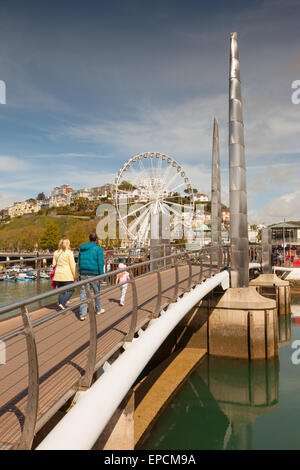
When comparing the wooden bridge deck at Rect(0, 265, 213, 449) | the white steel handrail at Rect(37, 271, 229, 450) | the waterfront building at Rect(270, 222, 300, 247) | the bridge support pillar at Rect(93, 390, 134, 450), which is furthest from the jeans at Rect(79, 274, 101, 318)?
the waterfront building at Rect(270, 222, 300, 247)

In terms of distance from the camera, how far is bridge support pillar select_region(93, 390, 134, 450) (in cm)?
501

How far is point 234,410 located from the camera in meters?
12.4

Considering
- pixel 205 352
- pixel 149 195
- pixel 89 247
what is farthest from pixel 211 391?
pixel 149 195

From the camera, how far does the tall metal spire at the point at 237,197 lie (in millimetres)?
15680

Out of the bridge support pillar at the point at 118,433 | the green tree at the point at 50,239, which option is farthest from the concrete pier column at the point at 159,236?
the green tree at the point at 50,239

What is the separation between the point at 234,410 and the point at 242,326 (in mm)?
3225

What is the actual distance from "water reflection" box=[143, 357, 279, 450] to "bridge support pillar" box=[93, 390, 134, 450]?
4.27 metres

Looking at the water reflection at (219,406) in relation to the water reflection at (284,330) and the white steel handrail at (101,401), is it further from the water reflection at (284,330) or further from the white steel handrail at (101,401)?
the water reflection at (284,330)

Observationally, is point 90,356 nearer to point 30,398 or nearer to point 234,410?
point 30,398

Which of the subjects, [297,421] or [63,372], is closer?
[63,372]

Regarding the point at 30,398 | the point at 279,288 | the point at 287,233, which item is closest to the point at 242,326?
the point at 30,398
